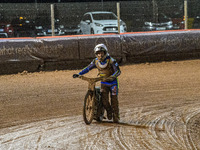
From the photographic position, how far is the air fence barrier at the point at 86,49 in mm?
14406

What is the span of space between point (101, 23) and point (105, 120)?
11397 millimetres

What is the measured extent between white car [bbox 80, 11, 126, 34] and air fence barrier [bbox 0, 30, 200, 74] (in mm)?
2205

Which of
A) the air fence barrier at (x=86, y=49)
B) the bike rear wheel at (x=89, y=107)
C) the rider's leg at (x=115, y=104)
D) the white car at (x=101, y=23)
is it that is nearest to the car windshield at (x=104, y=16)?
the white car at (x=101, y=23)

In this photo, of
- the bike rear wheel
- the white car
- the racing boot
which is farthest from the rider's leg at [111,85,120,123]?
the white car

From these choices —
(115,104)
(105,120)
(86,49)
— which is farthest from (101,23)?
(115,104)

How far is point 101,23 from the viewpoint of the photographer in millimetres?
18891

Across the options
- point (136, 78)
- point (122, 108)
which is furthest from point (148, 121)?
point (136, 78)

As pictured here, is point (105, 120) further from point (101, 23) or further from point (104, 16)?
point (101, 23)

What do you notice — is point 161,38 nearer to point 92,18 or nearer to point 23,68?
point 92,18

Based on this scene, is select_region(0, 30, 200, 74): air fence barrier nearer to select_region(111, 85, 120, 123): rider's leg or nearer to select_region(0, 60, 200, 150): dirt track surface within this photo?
select_region(0, 60, 200, 150): dirt track surface

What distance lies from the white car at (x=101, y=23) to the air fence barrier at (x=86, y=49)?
7.23 ft

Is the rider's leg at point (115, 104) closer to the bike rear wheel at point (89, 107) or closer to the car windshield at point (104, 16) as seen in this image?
the bike rear wheel at point (89, 107)

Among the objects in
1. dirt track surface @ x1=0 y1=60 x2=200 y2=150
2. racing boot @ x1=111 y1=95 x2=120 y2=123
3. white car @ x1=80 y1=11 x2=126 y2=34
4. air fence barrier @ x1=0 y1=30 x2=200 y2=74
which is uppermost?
white car @ x1=80 y1=11 x2=126 y2=34

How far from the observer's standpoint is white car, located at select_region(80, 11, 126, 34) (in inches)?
709
